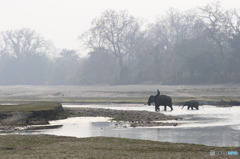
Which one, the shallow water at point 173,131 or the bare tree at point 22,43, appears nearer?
the shallow water at point 173,131

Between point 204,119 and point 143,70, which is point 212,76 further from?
point 204,119

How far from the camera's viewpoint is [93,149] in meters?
21.2

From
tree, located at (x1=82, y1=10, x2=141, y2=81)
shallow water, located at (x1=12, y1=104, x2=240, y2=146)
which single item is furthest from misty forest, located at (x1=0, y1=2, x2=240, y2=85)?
shallow water, located at (x1=12, y1=104, x2=240, y2=146)

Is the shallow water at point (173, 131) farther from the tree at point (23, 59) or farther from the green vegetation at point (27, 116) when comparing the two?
the tree at point (23, 59)

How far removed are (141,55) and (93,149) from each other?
94.2 m

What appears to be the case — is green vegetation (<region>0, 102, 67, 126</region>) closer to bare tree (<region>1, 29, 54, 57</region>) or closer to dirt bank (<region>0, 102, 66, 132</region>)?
dirt bank (<region>0, 102, 66, 132</region>)

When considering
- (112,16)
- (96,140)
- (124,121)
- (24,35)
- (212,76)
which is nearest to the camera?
(96,140)

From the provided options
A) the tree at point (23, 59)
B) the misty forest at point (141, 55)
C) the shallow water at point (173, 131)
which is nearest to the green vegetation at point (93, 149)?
the shallow water at point (173, 131)

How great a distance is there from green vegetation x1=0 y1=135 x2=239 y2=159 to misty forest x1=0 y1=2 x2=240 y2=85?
2560 inches

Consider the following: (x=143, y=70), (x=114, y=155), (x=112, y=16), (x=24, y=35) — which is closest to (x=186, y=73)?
(x=143, y=70)

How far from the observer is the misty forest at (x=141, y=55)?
93.2 m

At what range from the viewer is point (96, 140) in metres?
24.3

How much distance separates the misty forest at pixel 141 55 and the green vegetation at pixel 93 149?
6502 centimetres

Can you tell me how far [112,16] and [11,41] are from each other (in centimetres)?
6442
